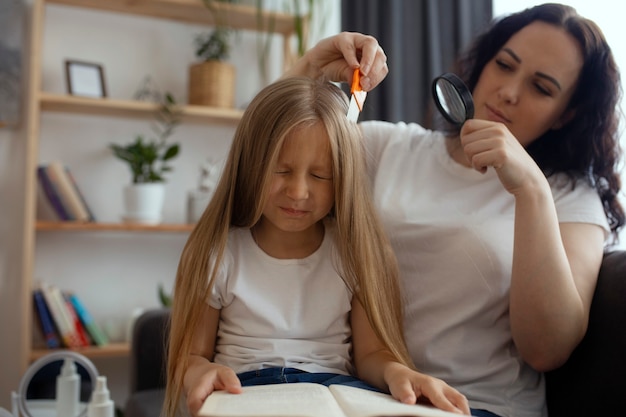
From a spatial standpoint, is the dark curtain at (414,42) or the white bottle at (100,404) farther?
the dark curtain at (414,42)

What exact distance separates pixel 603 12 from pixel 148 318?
1.59m

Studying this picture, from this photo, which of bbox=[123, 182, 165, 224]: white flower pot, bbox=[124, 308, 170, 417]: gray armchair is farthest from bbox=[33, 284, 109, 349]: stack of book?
bbox=[124, 308, 170, 417]: gray armchair

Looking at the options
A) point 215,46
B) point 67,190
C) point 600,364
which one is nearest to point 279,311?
point 600,364

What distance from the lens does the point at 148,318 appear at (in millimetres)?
1760

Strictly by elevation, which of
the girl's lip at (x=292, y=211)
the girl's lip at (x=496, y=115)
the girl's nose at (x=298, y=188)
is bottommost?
the girl's lip at (x=292, y=211)

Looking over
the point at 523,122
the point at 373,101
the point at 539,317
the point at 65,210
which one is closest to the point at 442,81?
the point at 523,122

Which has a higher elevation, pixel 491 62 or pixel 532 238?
pixel 491 62

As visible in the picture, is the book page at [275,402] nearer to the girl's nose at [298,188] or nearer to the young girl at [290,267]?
the young girl at [290,267]

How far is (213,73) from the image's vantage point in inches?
Result: 108

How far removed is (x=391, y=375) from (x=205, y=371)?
0.93 feet

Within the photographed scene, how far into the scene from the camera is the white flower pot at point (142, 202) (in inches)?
102

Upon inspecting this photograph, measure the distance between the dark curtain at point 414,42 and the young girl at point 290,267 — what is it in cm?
122

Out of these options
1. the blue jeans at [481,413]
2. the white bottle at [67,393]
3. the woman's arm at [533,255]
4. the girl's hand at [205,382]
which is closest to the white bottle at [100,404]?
the white bottle at [67,393]

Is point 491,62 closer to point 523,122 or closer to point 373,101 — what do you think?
point 523,122
